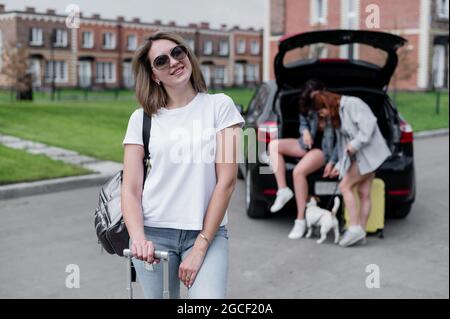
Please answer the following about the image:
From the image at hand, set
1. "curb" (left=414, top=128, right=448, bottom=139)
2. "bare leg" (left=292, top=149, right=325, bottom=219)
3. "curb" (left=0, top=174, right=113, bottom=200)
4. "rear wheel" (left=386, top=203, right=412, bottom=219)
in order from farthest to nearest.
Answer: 1. "curb" (left=414, top=128, right=448, bottom=139)
2. "curb" (left=0, top=174, right=113, bottom=200)
3. "rear wheel" (left=386, top=203, right=412, bottom=219)
4. "bare leg" (left=292, top=149, right=325, bottom=219)

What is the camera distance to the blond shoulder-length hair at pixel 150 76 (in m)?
1.30

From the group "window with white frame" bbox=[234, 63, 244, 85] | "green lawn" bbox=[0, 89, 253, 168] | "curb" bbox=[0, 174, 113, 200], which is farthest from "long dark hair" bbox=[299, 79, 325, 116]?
"curb" bbox=[0, 174, 113, 200]

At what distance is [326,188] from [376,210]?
3.28 ft

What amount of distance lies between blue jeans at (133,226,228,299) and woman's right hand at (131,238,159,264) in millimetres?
124

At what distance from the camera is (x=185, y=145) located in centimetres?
124

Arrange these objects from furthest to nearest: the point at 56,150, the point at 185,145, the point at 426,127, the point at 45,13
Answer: the point at 426,127 < the point at 56,150 < the point at 45,13 < the point at 185,145

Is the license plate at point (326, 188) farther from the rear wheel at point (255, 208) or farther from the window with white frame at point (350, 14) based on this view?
the window with white frame at point (350, 14)

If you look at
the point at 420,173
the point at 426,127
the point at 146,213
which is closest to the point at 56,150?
the point at 420,173

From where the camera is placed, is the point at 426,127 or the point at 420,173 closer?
the point at 420,173

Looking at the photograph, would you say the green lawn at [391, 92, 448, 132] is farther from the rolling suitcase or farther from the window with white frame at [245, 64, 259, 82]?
the rolling suitcase

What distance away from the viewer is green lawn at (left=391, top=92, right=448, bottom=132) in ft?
61.7

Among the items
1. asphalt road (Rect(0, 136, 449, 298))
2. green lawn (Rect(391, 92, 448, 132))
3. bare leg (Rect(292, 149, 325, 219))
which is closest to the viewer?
bare leg (Rect(292, 149, 325, 219))
